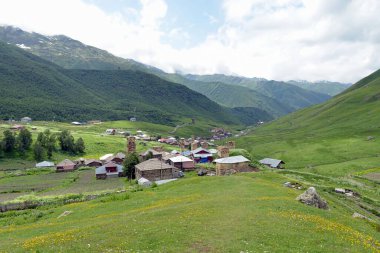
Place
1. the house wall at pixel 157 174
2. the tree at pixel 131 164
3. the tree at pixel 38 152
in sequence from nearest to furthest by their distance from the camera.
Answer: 1. the house wall at pixel 157 174
2. the tree at pixel 131 164
3. the tree at pixel 38 152

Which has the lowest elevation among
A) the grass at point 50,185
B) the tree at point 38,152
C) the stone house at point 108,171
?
the grass at point 50,185

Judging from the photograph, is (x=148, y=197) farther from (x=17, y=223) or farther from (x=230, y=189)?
(x=17, y=223)

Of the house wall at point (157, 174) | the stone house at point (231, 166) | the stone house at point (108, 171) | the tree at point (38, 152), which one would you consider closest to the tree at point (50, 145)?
the tree at point (38, 152)

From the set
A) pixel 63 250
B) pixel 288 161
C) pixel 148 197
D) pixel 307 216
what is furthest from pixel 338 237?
pixel 288 161

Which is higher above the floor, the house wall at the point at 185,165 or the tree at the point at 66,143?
the tree at the point at 66,143

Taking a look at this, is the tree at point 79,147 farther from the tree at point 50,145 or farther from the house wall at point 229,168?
the house wall at point 229,168

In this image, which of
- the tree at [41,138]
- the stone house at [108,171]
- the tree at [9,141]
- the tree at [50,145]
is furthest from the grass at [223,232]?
the tree at [41,138]

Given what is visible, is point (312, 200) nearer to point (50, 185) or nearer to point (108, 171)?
point (50, 185)

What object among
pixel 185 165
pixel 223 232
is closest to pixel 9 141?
pixel 185 165

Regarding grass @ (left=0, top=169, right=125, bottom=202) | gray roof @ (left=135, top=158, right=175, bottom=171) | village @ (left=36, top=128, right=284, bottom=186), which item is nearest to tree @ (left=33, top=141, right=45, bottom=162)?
village @ (left=36, top=128, right=284, bottom=186)

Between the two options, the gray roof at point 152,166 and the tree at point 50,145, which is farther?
the tree at point 50,145

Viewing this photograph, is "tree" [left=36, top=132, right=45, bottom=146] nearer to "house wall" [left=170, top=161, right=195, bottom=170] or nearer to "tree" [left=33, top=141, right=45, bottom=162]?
"tree" [left=33, top=141, right=45, bottom=162]

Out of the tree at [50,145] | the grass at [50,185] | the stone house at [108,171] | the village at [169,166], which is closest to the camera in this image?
the grass at [50,185]

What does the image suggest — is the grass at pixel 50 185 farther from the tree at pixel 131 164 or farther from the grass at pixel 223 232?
the grass at pixel 223 232
